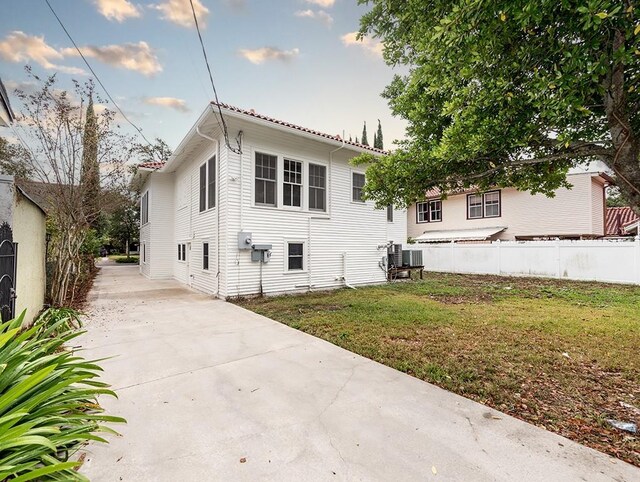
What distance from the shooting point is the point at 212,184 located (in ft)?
31.1

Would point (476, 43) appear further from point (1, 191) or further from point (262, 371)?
point (1, 191)

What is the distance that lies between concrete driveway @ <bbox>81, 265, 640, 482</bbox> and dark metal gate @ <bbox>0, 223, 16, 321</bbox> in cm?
112

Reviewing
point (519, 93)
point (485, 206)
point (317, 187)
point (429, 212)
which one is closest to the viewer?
point (519, 93)

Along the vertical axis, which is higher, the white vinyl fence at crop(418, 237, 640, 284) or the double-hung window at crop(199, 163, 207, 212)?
the double-hung window at crop(199, 163, 207, 212)

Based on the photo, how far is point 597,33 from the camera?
273 cm

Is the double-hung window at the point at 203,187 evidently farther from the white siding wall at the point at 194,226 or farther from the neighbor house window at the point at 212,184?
the neighbor house window at the point at 212,184

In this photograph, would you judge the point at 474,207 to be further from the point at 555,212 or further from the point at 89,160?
the point at 89,160

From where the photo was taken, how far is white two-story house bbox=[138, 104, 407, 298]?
27.8 ft

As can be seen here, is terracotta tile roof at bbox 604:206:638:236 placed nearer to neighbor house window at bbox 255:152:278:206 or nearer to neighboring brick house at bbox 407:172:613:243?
neighboring brick house at bbox 407:172:613:243

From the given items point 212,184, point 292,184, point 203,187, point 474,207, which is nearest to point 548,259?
point 474,207

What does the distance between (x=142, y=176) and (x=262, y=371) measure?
13.9m

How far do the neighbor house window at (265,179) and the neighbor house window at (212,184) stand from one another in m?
1.44

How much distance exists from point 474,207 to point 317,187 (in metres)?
13.0

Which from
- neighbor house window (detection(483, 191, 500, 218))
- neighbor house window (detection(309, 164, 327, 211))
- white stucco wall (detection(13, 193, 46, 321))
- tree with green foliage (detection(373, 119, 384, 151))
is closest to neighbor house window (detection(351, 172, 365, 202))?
neighbor house window (detection(309, 164, 327, 211))
